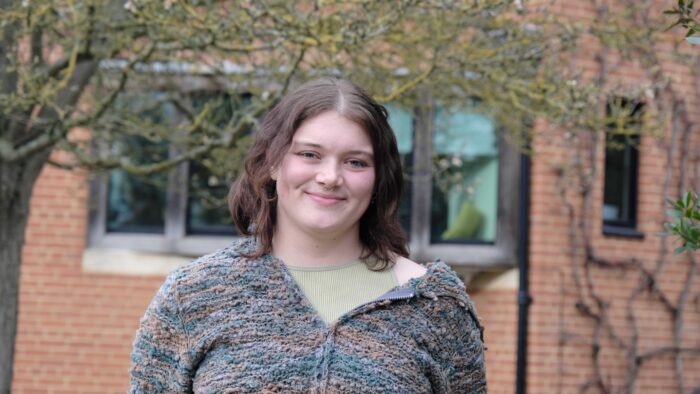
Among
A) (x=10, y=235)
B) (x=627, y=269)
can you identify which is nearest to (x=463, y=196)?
(x=627, y=269)

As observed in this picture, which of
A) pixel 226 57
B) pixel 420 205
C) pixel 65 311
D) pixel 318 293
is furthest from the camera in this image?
pixel 420 205

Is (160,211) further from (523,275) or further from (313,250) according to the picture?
(313,250)

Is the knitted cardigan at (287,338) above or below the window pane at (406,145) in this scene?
below

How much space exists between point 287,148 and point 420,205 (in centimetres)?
620

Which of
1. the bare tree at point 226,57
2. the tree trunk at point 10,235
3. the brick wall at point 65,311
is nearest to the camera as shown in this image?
the bare tree at point 226,57

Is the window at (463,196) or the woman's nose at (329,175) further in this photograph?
the window at (463,196)

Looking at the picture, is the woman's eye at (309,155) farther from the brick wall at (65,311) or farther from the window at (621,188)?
the window at (621,188)

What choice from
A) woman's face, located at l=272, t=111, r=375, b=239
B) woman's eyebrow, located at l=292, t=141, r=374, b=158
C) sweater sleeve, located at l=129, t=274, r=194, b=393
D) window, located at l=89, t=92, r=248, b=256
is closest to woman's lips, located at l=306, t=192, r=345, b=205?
woman's face, located at l=272, t=111, r=375, b=239

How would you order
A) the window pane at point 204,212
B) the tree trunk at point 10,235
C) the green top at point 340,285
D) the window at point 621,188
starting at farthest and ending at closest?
the window at point 621,188
the window pane at point 204,212
the tree trunk at point 10,235
the green top at point 340,285

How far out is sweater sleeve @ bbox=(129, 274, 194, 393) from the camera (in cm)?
275

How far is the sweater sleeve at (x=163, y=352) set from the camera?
275 cm

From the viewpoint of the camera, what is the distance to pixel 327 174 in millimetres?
2615

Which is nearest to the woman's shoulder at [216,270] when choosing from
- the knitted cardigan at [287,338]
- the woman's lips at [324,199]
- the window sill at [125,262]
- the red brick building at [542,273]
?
the knitted cardigan at [287,338]

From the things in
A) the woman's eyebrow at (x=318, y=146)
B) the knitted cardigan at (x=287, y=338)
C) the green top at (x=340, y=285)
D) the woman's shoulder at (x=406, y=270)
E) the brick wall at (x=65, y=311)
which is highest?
the woman's eyebrow at (x=318, y=146)
